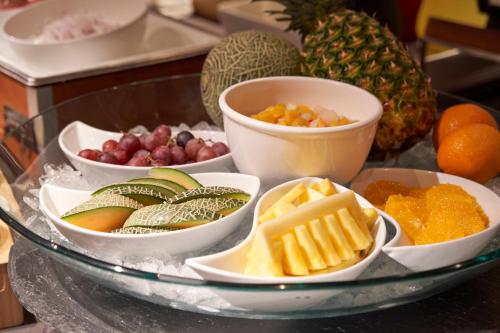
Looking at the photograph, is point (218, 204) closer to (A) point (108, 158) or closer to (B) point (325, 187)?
(B) point (325, 187)

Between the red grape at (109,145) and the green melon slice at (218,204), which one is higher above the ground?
the green melon slice at (218,204)

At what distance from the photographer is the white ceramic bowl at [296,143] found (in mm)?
947

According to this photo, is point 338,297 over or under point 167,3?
over

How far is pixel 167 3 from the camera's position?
2.78 meters

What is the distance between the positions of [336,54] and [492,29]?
3.97 ft

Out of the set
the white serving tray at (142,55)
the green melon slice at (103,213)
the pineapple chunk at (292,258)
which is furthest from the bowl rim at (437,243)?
the white serving tray at (142,55)

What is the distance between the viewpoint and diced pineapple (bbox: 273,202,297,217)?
83cm

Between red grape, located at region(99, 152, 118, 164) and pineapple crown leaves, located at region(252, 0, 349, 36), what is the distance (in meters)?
0.39

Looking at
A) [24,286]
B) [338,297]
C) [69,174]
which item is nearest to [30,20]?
[69,174]

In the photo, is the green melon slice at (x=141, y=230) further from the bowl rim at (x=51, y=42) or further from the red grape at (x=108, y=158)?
the bowl rim at (x=51, y=42)

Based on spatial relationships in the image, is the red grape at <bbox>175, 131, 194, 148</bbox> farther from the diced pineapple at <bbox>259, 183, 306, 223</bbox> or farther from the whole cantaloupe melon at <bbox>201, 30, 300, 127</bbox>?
the diced pineapple at <bbox>259, 183, 306, 223</bbox>

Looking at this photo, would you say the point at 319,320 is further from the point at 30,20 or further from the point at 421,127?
the point at 30,20

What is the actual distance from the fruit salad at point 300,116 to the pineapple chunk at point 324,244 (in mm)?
238

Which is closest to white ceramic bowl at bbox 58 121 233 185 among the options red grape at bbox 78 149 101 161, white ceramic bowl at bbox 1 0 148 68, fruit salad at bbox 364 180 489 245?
red grape at bbox 78 149 101 161
